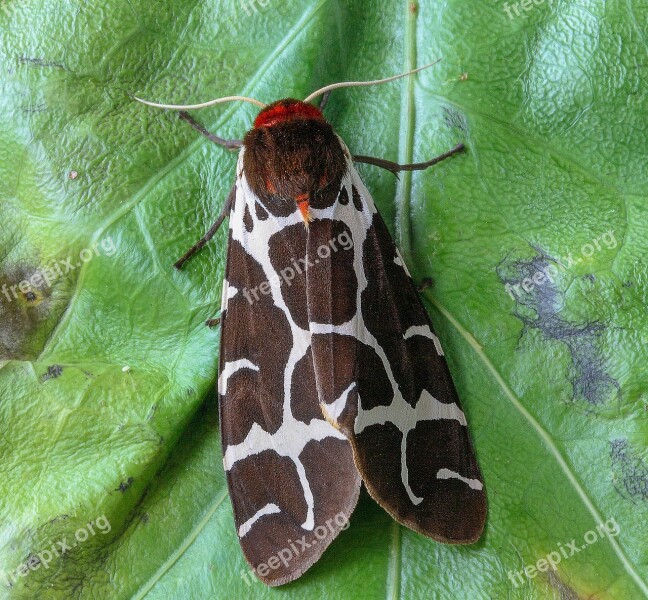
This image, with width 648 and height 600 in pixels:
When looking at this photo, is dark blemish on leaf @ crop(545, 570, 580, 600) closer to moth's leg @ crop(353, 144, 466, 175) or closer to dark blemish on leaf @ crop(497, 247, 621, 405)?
dark blemish on leaf @ crop(497, 247, 621, 405)

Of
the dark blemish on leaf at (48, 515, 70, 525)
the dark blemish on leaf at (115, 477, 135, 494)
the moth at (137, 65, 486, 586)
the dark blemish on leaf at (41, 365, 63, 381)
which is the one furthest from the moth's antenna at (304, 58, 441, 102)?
the dark blemish on leaf at (48, 515, 70, 525)

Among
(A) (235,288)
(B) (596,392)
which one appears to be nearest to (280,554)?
(A) (235,288)

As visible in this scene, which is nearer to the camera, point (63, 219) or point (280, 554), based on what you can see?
point (280, 554)

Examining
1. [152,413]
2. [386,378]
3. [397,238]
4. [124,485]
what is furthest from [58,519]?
[397,238]

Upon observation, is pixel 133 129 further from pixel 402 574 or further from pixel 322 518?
pixel 402 574


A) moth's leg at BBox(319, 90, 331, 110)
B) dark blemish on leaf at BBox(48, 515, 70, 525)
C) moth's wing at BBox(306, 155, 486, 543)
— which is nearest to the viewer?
moth's wing at BBox(306, 155, 486, 543)

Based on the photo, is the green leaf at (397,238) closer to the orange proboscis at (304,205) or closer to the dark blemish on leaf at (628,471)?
the dark blemish on leaf at (628,471)

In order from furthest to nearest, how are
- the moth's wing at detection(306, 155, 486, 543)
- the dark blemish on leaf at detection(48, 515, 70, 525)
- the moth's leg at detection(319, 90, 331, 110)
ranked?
the moth's leg at detection(319, 90, 331, 110)
the dark blemish on leaf at detection(48, 515, 70, 525)
the moth's wing at detection(306, 155, 486, 543)
